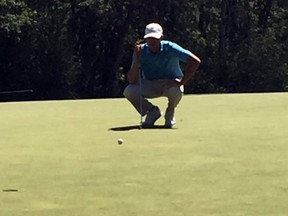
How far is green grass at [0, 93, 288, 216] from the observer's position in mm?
5703

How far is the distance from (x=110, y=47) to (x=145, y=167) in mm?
30130

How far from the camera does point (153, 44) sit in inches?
424

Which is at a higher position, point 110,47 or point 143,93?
point 143,93

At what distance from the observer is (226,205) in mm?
5672

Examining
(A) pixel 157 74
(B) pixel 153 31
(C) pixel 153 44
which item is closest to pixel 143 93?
(A) pixel 157 74

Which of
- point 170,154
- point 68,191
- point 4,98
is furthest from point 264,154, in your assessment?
point 4,98

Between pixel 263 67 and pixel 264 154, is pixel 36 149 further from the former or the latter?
pixel 263 67

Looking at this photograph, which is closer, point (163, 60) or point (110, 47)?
point (163, 60)

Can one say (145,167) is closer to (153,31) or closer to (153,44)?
(153,31)

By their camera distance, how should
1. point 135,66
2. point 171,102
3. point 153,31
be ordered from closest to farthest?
1. point 153,31
2. point 171,102
3. point 135,66

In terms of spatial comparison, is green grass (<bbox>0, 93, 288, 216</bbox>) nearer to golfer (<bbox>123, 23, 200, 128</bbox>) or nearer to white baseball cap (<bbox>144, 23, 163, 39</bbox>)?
golfer (<bbox>123, 23, 200, 128</bbox>)

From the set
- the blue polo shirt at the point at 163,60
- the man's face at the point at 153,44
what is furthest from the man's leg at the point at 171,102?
the man's face at the point at 153,44

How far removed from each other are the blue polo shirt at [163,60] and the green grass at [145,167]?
70cm

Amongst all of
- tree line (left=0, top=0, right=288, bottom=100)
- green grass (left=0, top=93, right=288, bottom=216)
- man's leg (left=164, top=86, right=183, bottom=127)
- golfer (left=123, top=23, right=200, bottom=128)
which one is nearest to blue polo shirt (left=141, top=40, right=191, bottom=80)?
golfer (left=123, top=23, right=200, bottom=128)
